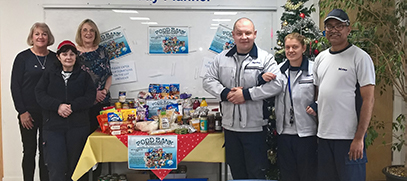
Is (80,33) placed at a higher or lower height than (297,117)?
higher

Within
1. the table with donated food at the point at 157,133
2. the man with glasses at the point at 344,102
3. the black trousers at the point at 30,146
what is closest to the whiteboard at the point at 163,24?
the table with donated food at the point at 157,133

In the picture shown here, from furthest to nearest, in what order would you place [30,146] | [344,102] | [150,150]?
[30,146], [150,150], [344,102]

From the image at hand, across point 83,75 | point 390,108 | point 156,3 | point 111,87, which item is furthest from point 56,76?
point 390,108

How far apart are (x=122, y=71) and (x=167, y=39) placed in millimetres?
621

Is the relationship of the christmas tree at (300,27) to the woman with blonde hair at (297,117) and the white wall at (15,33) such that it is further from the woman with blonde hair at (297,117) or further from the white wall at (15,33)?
the white wall at (15,33)

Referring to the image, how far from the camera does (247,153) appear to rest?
103 inches

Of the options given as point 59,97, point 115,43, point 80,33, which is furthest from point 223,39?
point 59,97

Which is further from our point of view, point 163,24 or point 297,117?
point 163,24

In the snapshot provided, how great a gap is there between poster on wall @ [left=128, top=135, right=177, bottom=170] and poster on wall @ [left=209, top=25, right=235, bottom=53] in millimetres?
1356

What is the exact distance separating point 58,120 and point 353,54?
7.58 feet

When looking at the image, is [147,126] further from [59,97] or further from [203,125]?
[59,97]

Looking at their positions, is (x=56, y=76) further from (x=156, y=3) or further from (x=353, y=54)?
(x=353, y=54)

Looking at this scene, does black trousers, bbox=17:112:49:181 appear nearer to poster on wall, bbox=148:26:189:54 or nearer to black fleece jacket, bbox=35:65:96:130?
black fleece jacket, bbox=35:65:96:130

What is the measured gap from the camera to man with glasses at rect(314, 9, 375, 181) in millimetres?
2121
